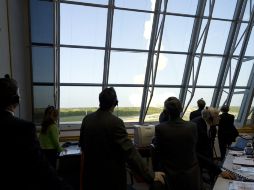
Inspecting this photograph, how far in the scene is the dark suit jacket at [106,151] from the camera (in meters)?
2.07

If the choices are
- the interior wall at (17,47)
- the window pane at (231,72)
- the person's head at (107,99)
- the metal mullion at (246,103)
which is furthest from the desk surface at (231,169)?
the metal mullion at (246,103)

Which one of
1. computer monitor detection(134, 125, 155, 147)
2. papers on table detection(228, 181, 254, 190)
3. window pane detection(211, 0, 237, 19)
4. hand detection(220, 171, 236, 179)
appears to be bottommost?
computer monitor detection(134, 125, 155, 147)

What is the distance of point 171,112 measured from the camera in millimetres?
2605

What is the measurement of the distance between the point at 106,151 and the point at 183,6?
205 inches

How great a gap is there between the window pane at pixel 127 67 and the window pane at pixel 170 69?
0.41 metres

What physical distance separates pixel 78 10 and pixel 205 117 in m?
3.79

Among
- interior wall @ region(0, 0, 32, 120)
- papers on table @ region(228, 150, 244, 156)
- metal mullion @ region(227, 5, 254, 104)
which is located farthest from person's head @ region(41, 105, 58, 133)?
metal mullion @ region(227, 5, 254, 104)

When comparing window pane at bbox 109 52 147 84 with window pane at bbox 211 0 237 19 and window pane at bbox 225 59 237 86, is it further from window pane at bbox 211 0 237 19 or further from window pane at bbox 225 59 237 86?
window pane at bbox 225 59 237 86

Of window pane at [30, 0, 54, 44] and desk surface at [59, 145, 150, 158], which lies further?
window pane at [30, 0, 54, 44]

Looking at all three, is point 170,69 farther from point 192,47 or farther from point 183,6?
point 183,6

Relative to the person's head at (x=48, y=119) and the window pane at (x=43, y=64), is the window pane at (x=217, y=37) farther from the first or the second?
the person's head at (x=48, y=119)

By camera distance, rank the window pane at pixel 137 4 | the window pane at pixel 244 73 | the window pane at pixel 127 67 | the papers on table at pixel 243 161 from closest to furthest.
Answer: the papers on table at pixel 243 161
the window pane at pixel 137 4
the window pane at pixel 127 67
the window pane at pixel 244 73

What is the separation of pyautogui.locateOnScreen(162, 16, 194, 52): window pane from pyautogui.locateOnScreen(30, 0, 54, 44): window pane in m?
2.50

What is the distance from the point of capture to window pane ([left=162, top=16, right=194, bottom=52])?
6.52 meters
